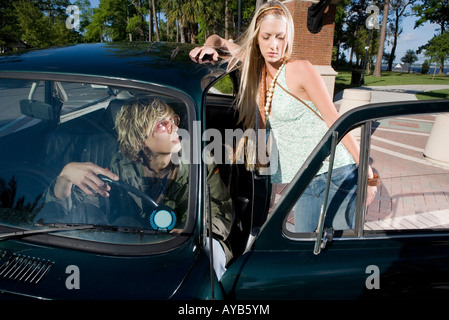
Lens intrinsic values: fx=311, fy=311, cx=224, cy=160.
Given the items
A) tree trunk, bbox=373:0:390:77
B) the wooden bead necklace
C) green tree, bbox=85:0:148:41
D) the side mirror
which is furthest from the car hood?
green tree, bbox=85:0:148:41

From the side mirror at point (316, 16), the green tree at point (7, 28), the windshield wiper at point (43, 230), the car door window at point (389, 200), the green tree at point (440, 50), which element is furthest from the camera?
the green tree at point (7, 28)

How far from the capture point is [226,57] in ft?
7.09

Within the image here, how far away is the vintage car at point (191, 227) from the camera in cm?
121

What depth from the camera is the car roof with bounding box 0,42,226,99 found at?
1.51m

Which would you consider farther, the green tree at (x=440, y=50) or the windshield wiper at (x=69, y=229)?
the green tree at (x=440, y=50)

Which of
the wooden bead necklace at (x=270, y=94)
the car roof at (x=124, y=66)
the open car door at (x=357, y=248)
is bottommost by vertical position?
the open car door at (x=357, y=248)

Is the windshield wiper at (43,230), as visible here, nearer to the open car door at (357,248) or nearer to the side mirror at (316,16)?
the open car door at (357,248)

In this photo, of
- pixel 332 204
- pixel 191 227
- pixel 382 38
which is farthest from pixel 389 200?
pixel 382 38

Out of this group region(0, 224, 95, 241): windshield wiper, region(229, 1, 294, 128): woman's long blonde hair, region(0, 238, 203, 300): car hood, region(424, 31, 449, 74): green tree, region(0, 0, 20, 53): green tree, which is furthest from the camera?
region(0, 0, 20, 53): green tree

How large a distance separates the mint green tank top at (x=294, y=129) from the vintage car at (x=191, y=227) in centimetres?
33

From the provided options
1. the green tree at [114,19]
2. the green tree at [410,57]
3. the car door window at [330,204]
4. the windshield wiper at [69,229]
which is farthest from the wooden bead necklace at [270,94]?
the green tree at [410,57]

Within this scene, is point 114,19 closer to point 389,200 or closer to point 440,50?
point 440,50

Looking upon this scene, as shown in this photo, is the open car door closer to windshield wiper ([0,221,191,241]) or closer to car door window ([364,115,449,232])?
car door window ([364,115,449,232])
